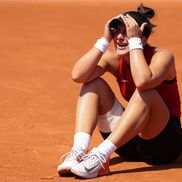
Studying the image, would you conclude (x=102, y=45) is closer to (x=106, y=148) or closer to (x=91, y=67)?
(x=91, y=67)

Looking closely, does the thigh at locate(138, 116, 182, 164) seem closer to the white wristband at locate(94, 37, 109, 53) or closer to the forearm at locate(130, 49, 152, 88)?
the forearm at locate(130, 49, 152, 88)

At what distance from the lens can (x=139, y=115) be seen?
4.87m

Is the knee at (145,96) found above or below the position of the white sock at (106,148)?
above

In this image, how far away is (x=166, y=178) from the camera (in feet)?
16.0

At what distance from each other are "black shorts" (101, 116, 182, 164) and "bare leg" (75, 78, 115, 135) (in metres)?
0.26

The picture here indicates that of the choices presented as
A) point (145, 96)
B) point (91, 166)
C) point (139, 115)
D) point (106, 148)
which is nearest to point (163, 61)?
point (145, 96)

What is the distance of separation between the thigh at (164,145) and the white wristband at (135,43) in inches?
23.5

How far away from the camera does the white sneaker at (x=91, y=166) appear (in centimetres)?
487

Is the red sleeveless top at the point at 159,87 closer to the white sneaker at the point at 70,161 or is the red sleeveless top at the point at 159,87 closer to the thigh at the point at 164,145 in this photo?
the thigh at the point at 164,145

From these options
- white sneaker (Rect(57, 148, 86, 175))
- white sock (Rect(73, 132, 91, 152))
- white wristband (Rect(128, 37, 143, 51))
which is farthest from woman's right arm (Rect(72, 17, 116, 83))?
white sneaker (Rect(57, 148, 86, 175))

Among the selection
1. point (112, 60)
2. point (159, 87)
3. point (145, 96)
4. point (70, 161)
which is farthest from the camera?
point (112, 60)

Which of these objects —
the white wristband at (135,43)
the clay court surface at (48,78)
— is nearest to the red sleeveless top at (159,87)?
the white wristband at (135,43)

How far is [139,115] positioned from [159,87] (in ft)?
1.43

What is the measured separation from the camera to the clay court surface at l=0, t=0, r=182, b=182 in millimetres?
5246
